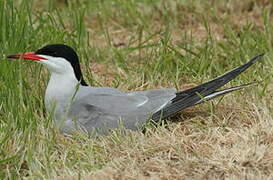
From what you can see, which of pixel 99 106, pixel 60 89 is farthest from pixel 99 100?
pixel 60 89

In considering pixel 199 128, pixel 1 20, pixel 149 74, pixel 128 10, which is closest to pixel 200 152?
pixel 199 128

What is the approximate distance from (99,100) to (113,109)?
10 centimetres

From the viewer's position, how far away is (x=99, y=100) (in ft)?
11.8

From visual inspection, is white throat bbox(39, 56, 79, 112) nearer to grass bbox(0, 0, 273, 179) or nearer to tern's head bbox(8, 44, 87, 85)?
tern's head bbox(8, 44, 87, 85)

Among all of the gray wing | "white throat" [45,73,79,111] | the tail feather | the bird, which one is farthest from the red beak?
the tail feather

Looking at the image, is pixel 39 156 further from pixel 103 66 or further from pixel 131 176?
pixel 103 66

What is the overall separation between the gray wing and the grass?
0.16 meters

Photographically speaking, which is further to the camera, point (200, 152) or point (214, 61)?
point (214, 61)

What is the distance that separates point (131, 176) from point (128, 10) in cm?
269

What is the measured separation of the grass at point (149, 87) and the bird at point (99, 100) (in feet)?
0.35

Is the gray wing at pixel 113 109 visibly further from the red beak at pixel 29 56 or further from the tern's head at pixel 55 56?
the red beak at pixel 29 56

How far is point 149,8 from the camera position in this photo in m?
5.43

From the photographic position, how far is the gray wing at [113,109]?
11.6 feet

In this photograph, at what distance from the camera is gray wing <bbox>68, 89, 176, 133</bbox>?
354 centimetres
